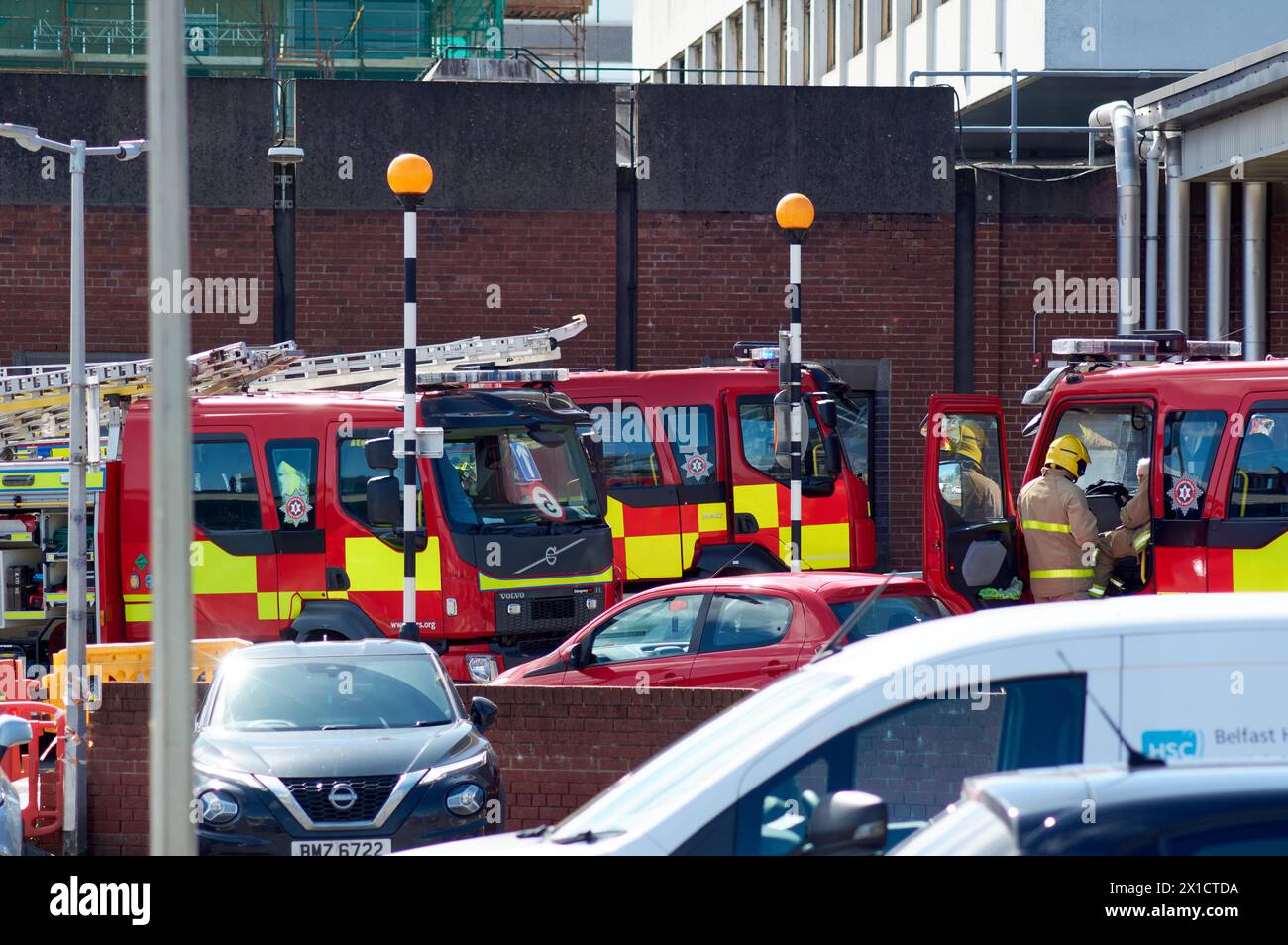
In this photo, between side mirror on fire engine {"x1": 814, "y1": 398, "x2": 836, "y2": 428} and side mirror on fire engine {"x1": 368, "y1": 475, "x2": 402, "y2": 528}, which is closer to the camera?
side mirror on fire engine {"x1": 368, "y1": 475, "x2": 402, "y2": 528}

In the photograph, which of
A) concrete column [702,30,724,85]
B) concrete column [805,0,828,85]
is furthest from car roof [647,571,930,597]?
concrete column [702,30,724,85]

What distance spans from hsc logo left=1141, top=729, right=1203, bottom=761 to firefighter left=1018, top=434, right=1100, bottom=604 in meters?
8.43

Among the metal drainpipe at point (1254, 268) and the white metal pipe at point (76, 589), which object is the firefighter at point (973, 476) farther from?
A: the metal drainpipe at point (1254, 268)

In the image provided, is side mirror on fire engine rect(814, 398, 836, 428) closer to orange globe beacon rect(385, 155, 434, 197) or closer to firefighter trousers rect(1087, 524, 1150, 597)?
firefighter trousers rect(1087, 524, 1150, 597)

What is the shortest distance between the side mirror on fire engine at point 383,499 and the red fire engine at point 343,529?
31 centimetres

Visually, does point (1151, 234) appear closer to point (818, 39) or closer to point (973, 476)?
point (973, 476)

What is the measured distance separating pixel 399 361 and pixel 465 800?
8.99m

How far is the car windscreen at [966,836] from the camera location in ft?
10.9

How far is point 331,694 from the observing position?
9.57 metres

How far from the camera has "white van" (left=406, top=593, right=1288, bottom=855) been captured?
3857mm

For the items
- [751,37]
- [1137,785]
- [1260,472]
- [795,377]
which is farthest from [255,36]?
[1137,785]
